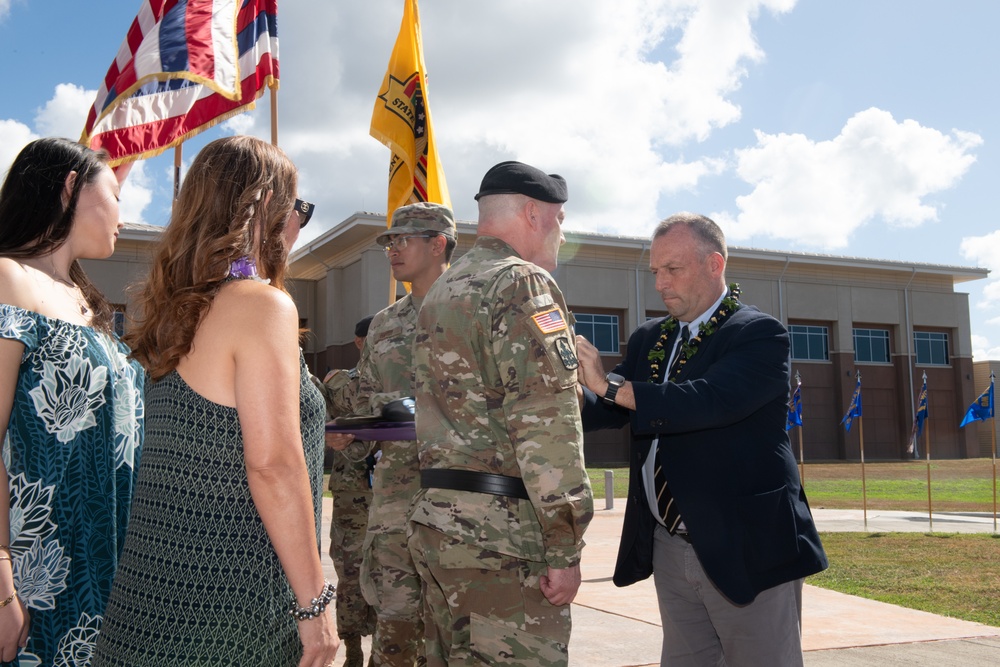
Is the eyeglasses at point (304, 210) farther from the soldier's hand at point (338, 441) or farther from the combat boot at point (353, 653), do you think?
the combat boot at point (353, 653)

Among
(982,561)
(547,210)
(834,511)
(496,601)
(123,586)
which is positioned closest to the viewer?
(123,586)

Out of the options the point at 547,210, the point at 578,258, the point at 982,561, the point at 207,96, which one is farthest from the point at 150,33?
the point at 578,258

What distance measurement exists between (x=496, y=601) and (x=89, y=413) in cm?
133

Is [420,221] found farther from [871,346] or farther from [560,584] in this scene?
[871,346]

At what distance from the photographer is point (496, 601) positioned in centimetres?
264

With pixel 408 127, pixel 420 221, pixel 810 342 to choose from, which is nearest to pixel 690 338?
pixel 420 221

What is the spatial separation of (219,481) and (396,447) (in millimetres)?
2397

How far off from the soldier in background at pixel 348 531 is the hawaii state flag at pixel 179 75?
2294mm

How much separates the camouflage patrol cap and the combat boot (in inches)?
91.9

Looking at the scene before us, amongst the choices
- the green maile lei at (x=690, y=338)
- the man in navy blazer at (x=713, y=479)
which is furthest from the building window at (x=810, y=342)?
the man in navy blazer at (x=713, y=479)

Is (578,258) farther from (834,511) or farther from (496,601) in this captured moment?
(496,601)

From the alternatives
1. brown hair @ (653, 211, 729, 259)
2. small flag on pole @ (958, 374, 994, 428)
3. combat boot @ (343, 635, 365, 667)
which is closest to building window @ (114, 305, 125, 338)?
brown hair @ (653, 211, 729, 259)

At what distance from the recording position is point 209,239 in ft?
7.01

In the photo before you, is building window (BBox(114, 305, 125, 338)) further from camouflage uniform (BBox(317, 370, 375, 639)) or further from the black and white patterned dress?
camouflage uniform (BBox(317, 370, 375, 639))
